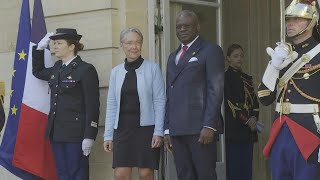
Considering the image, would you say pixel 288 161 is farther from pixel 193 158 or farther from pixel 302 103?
pixel 193 158

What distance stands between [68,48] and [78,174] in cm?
110

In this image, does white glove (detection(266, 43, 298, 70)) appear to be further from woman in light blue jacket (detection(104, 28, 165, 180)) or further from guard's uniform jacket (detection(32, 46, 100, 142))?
guard's uniform jacket (detection(32, 46, 100, 142))

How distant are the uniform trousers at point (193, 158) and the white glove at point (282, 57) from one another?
105cm

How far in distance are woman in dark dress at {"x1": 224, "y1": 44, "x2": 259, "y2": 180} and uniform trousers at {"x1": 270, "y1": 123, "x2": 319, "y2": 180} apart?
230 centimetres

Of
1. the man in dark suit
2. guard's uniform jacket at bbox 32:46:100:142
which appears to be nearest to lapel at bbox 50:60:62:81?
guard's uniform jacket at bbox 32:46:100:142

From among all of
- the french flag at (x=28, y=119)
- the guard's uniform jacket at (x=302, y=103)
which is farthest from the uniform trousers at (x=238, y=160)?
the guard's uniform jacket at (x=302, y=103)

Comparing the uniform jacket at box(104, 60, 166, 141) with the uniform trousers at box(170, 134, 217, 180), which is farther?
the uniform jacket at box(104, 60, 166, 141)

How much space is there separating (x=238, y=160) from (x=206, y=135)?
185cm

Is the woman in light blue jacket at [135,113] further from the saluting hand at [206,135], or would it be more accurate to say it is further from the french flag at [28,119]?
the french flag at [28,119]

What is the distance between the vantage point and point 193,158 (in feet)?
17.5

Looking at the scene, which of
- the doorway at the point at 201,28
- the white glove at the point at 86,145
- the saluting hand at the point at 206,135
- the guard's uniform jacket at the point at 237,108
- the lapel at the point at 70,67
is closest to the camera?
the saluting hand at the point at 206,135

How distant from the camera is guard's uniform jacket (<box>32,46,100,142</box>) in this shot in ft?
19.8

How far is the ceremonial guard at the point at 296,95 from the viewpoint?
440 cm

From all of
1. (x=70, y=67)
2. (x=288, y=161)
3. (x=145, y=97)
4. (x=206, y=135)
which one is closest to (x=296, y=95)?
(x=288, y=161)
